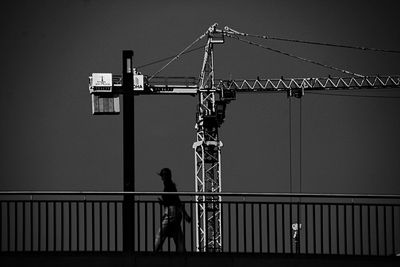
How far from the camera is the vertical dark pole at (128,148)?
16359 mm

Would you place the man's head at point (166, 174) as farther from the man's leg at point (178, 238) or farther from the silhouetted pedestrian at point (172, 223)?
the man's leg at point (178, 238)

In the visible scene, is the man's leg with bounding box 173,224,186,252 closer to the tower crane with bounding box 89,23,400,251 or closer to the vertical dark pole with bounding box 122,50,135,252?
the vertical dark pole with bounding box 122,50,135,252

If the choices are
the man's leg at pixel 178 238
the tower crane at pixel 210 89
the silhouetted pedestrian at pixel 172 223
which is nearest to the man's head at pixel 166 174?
the silhouetted pedestrian at pixel 172 223

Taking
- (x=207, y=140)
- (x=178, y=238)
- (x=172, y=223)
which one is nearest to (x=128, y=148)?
(x=172, y=223)

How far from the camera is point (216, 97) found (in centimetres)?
7938

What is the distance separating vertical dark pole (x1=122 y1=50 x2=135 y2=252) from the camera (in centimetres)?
1636

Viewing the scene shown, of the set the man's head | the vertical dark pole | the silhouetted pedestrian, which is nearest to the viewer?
the vertical dark pole

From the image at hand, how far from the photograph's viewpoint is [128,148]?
16453mm

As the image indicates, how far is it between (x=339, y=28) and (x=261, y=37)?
641cm

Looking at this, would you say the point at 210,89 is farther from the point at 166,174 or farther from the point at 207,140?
the point at 166,174

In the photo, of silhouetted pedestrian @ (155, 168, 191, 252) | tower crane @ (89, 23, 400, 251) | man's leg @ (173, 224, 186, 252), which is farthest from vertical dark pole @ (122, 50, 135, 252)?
tower crane @ (89, 23, 400, 251)

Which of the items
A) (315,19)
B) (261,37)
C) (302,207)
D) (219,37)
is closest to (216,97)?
(219,37)

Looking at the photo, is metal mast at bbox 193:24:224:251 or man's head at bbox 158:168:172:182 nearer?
man's head at bbox 158:168:172:182

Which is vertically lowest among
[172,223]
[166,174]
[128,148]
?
[172,223]
